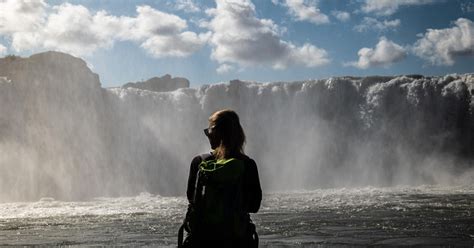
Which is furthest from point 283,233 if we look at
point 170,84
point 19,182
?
point 170,84

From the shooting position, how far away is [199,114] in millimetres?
37062

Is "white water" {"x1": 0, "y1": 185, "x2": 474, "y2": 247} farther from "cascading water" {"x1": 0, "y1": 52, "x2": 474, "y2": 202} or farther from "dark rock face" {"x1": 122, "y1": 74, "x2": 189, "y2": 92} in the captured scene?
"dark rock face" {"x1": 122, "y1": 74, "x2": 189, "y2": 92}

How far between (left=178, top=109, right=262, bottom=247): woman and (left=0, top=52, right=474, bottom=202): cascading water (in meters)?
30.4

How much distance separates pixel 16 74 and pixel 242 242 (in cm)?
3370

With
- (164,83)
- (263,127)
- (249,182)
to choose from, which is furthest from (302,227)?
(164,83)

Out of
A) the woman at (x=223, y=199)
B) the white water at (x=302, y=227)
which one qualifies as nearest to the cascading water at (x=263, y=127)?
the white water at (x=302, y=227)

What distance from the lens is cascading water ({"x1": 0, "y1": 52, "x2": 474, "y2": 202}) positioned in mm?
34000

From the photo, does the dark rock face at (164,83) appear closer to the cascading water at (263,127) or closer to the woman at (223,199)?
the cascading water at (263,127)

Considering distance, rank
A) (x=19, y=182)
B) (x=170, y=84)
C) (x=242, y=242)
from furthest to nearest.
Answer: (x=170, y=84) < (x=19, y=182) < (x=242, y=242)

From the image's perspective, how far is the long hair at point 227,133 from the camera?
4.04 metres

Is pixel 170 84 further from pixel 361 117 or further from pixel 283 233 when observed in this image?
pixel 283 233

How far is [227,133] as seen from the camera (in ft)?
13.3

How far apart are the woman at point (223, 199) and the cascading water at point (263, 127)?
30.4 meters

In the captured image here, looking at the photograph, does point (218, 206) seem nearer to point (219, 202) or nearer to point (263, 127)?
point (219, 202)
